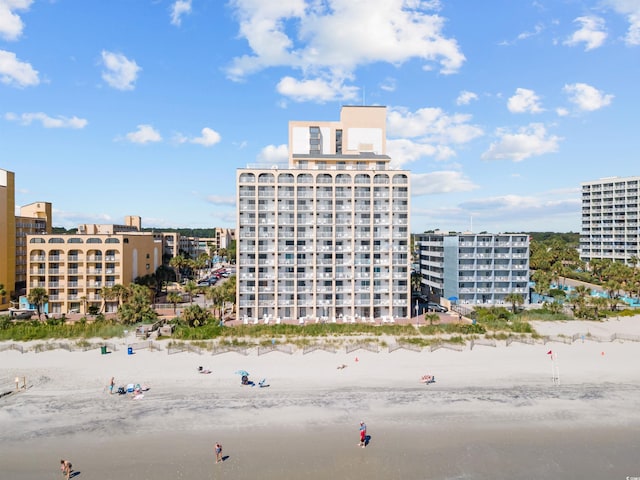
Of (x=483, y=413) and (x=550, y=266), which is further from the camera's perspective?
(x=550, y=266)

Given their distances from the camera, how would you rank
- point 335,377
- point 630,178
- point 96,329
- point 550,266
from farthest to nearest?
point 630,178, point 550,266, point 96,329, point 335,377

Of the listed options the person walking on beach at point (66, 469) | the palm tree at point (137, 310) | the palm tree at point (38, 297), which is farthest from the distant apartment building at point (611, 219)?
the palm tree at point (38, 297)

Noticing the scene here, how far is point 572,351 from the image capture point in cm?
5119

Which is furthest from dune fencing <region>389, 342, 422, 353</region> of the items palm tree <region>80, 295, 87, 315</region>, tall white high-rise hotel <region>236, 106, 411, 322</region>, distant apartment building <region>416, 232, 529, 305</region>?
palm tree <region>80, 295, 87, 315</region>

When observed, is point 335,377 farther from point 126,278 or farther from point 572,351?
point 126,278

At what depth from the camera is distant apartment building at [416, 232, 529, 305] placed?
81.2 m

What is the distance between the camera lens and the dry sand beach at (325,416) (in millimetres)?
26672

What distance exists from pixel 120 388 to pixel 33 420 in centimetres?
693

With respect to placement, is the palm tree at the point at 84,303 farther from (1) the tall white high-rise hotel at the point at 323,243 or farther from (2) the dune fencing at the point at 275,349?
(2) the dune fencing at the point at 275,349

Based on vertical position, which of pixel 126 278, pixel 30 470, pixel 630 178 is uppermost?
pixel 630 178

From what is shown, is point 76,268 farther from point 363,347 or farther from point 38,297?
point 363,347

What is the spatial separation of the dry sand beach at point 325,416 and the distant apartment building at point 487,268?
31.3 meters

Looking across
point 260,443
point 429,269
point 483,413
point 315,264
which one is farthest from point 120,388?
point 429,269

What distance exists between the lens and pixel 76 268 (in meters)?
75.8
